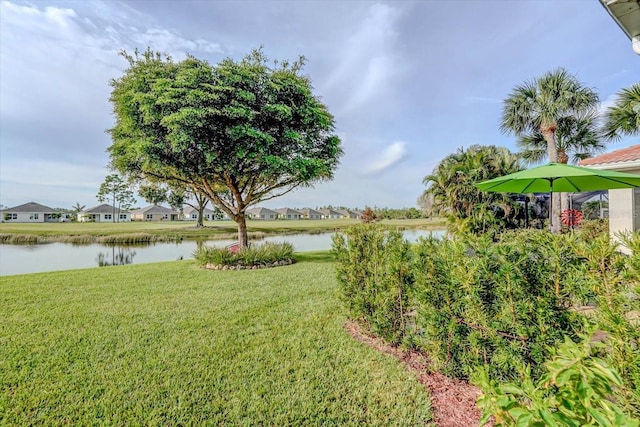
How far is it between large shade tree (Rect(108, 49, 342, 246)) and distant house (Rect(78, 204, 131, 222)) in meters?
65.2

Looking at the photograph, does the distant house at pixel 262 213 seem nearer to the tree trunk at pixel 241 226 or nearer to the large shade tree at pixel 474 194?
the large shade tree at pixel 474 194

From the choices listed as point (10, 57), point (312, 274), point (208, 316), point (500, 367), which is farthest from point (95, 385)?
point (10, 57)

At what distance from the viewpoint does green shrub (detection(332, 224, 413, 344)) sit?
11.1 feet

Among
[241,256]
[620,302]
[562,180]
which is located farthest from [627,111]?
[241,256]

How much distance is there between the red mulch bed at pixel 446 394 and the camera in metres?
2.36

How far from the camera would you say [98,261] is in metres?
15.0

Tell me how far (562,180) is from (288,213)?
267ft

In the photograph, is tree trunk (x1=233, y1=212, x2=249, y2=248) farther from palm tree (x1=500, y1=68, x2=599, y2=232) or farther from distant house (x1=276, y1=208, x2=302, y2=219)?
distant house (x1=276, y1=208, x2=302, y2=219)

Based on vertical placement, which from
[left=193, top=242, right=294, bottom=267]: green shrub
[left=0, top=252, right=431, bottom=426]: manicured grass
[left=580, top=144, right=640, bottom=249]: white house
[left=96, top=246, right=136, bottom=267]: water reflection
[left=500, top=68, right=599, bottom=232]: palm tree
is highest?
[left=500, top=68, right=599, bottom=232]: palm tree

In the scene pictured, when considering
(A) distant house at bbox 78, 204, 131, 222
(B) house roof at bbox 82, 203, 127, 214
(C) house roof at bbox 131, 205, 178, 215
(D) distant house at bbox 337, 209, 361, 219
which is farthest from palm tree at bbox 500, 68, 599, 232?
(D) distant house at bbox 337, 209, 361, 219

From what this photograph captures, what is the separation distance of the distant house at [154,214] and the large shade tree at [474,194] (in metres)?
69.5

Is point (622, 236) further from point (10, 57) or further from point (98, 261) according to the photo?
point (98, 261)

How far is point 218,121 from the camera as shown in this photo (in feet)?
30.8

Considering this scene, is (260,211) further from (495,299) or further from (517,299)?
(517,299)
